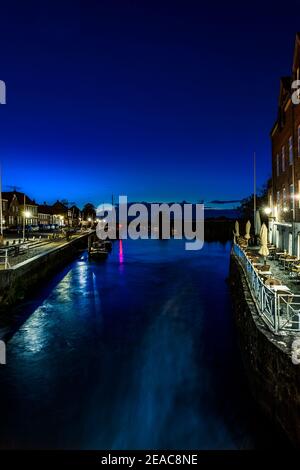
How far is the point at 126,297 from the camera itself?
89.5 feet

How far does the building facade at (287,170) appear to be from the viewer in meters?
22.1

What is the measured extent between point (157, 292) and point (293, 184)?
559 inches

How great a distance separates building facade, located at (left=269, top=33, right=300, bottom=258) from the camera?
22.1 m

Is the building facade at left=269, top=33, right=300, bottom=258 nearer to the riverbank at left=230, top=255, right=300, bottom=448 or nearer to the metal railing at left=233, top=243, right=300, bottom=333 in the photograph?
the metal railing at left=233, top=243, right=300, bottom=333

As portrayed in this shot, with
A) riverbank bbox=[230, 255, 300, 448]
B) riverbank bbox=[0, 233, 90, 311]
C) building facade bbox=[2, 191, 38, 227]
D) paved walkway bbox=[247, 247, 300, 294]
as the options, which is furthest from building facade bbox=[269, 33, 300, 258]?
building facade bbox=[2, 191, 38, 227]

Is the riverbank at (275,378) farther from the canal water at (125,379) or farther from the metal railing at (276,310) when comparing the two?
the canal water at (125,379)

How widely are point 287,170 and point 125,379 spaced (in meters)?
20.7

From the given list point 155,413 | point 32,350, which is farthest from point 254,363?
point 32,350

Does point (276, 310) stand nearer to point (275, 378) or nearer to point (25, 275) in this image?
point (275, 378)

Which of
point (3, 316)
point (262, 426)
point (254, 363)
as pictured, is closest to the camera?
point (262, 426)

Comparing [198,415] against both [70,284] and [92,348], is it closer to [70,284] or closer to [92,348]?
[92,348]

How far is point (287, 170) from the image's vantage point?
25.8 m

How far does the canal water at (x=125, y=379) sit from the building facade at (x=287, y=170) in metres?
7.45

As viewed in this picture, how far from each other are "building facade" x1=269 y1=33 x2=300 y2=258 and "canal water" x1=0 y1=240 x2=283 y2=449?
745 centimetres
